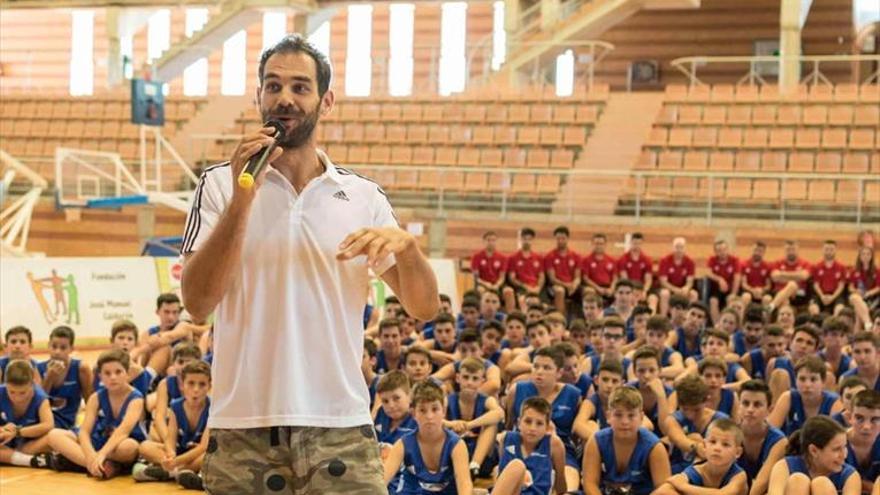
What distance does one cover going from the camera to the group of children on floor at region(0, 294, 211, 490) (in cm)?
736

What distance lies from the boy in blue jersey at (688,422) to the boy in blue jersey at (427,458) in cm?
137

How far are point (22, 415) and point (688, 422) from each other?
430 centimetres

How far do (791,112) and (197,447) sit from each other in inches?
448

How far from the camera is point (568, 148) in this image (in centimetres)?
1678

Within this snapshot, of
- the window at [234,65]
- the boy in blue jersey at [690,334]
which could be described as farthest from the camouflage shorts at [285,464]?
the window at [234,65]

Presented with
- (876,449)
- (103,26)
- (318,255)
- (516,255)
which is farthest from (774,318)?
(103,26)

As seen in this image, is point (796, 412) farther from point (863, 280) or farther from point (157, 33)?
point (157, 33)

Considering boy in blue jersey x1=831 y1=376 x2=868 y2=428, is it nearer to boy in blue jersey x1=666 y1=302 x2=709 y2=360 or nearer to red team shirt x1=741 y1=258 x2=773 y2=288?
boy in blue jersey x1=666 y1=302 x2=709 y2=360

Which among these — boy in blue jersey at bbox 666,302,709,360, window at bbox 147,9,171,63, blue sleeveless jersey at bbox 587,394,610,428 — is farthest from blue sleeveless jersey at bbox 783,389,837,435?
window at bbox 147,9,171,63

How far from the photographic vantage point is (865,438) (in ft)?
20.3

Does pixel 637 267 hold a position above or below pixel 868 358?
above

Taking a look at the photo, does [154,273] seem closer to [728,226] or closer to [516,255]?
[516,255]

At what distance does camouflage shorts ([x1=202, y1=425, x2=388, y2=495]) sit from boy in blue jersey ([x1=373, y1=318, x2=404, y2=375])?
6682mm

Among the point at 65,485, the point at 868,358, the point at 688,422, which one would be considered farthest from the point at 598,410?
the point at 65,485
